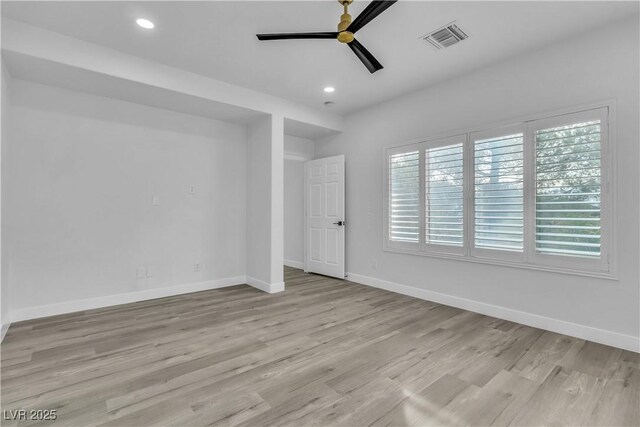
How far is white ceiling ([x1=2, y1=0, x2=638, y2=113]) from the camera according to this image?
2559 millimetres

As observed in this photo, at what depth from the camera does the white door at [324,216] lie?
5250mm

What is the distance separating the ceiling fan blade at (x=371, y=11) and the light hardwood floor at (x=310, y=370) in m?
2.55

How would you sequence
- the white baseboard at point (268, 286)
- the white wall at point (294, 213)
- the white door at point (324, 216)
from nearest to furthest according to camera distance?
the white baseboard at point (268, 286), the white door at point (324, 216), the white wall at point (294, 213)

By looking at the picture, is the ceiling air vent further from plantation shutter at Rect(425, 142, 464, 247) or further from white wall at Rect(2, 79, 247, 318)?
white wall at Rect(2, 79, 247, 318)

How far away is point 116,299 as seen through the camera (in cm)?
383

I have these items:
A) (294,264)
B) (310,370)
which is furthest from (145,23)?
(294,264)

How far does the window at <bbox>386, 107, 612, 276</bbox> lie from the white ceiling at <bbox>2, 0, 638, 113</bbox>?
2.71 ft

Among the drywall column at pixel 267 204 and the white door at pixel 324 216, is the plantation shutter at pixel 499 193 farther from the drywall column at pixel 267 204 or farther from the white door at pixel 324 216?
the drywall column at pixel 267 204

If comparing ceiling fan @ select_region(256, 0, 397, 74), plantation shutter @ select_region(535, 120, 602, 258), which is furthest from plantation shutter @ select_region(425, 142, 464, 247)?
ceiling fan @ select_region(256, 0, 397, 74)

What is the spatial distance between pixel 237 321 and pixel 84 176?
2.49 meters

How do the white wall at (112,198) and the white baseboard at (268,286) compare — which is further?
the white baseboard at (268,286)

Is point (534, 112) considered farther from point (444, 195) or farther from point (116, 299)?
point (116, 299)

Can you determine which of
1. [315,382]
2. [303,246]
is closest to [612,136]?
[315,382]

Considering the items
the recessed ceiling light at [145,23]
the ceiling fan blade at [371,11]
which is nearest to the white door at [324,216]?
the ceiling fan blade at [371,11]
